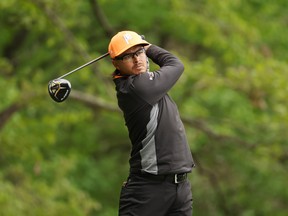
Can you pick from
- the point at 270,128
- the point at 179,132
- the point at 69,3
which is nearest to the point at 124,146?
the point at 270,128

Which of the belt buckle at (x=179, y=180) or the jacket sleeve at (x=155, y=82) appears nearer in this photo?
the jacket sleeve at (x=155, y=82)

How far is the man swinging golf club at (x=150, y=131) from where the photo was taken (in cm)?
501

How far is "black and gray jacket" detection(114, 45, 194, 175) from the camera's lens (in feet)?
16.5

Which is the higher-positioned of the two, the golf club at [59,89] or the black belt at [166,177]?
the golf club at [59,89]

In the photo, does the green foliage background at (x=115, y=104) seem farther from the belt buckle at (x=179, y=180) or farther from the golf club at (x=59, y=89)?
the belt buckle at (x=179, y=180)

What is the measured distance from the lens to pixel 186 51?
17578mm

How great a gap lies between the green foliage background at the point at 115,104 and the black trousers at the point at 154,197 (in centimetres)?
587

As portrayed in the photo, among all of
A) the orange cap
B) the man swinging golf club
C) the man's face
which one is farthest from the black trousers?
the orange cap

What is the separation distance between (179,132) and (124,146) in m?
11.8

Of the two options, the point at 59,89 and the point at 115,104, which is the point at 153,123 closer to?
the point at 59,89

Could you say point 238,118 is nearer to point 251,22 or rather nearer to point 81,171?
point 251,22

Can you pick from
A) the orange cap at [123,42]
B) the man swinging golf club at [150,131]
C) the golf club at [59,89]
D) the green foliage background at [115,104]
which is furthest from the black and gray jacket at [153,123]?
the green foliage background at [115,104]

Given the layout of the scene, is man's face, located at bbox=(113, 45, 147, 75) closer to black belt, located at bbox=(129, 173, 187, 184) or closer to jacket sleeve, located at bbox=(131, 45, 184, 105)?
jacket sleeve, located at bbox=(131, 45, 184, 105)

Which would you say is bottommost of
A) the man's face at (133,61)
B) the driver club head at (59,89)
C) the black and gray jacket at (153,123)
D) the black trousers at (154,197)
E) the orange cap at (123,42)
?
the black trousers at (154,197)
